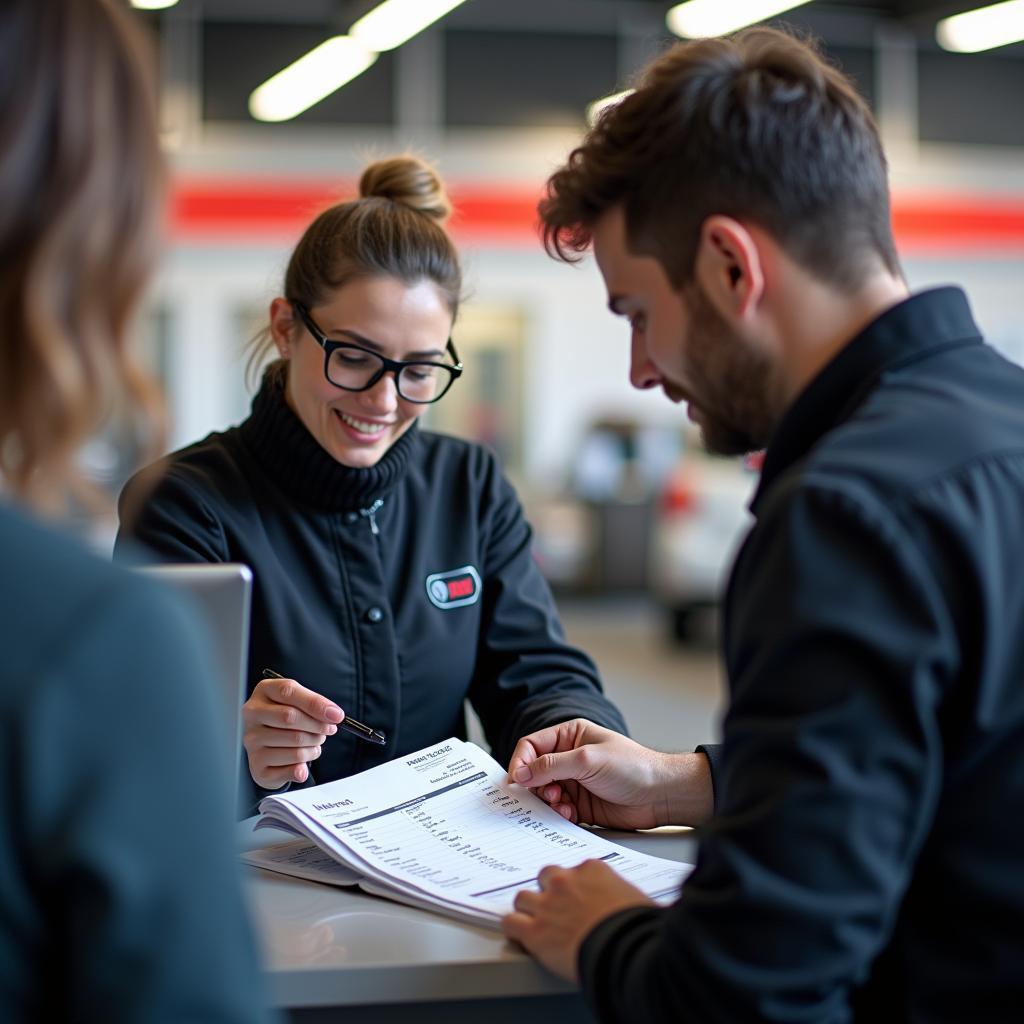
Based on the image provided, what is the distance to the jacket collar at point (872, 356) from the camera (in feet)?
3.97

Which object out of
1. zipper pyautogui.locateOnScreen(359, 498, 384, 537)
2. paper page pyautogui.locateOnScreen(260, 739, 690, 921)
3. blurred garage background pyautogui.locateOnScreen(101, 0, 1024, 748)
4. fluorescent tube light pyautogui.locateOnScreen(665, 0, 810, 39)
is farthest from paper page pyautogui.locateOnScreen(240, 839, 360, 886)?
blurred garage background pyautogui.locateOnScreen(101, 0, 1024, 748)

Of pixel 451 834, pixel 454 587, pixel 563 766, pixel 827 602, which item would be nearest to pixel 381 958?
pixel 451 834

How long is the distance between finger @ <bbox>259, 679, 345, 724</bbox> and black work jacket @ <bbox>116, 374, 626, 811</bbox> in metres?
0.32

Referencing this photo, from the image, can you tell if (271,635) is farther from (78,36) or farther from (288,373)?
(78,36)

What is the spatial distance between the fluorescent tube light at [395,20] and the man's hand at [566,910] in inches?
225

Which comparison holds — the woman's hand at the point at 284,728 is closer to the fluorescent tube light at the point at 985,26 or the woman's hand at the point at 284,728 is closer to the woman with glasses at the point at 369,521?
the woman with glasses at the point at 369,521

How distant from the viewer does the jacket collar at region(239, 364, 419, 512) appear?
6.97 feet

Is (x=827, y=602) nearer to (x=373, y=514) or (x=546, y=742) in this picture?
(x=546, y=742)

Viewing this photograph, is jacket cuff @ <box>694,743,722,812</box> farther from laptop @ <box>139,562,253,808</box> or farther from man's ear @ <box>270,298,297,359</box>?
man's ear @ <box>270,298,297,359</box>

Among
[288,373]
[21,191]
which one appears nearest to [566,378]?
[288,373]

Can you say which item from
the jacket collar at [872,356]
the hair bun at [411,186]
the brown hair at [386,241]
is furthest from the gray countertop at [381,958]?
the hair bun at [411,186]

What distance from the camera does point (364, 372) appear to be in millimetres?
2084

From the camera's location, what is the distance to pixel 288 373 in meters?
2.18

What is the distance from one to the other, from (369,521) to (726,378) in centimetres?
103
